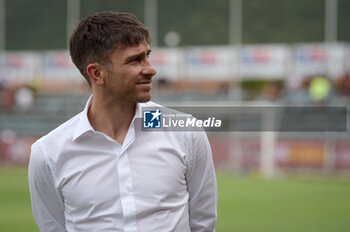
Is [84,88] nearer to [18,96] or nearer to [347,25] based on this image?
[18,96]

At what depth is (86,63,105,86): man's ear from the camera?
292 cm

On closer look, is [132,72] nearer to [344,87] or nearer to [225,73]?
[344,87]

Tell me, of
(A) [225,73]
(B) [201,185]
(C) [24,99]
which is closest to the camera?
(B) [201,185]

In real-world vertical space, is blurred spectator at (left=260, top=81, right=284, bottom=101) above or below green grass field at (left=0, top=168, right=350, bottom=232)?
above

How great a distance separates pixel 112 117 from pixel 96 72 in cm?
21

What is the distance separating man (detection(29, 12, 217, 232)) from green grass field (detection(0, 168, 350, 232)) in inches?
230

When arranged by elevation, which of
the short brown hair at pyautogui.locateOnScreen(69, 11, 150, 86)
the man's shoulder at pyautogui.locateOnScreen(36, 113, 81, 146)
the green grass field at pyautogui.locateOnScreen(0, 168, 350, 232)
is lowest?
the green grass field at pyautogui.locateOnScreen(0, 168, 350, 232)

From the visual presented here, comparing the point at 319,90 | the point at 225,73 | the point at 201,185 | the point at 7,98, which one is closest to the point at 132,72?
the point at 201,185

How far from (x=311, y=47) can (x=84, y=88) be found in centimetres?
687

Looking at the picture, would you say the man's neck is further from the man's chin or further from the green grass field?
the green grass field

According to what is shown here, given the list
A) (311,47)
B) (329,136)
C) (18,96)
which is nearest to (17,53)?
(18,96)

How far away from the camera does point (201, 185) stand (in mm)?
2928

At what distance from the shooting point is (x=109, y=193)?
2801 millimetres

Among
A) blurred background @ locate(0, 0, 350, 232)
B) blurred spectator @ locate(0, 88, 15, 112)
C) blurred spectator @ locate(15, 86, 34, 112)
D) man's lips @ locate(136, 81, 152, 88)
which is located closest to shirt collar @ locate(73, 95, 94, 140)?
man's lips @ locate(136, 81, 152, 88)
